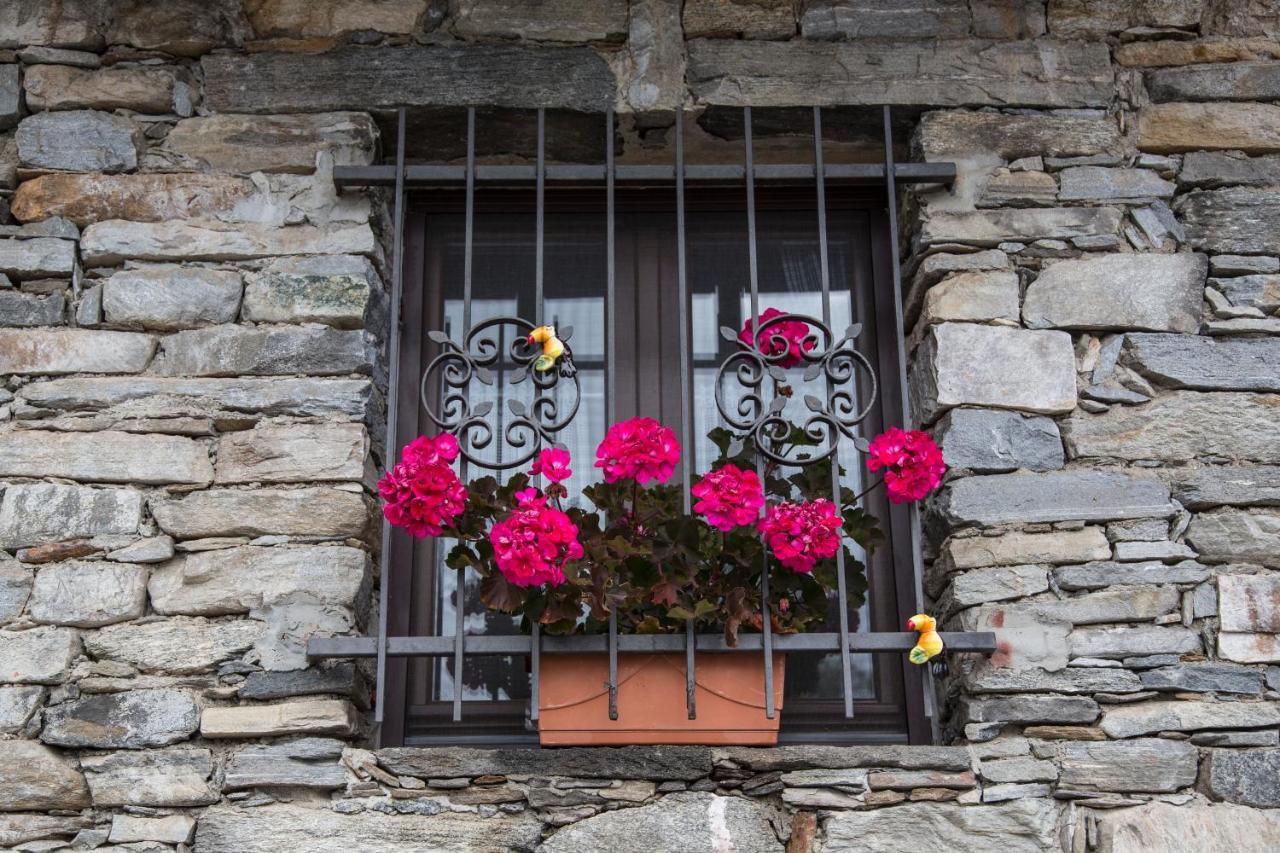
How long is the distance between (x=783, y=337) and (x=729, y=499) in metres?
0.48

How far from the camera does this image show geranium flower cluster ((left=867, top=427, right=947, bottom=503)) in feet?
8.67

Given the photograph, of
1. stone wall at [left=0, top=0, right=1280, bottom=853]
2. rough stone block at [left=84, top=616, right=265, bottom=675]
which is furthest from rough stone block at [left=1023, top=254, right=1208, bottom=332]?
rough stone block at [left=84, top=616, right=265, bottom=675]

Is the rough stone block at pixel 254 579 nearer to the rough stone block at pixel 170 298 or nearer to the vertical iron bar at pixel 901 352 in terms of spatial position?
the rough stone block at pixel 170 298

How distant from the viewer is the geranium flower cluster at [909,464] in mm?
2643

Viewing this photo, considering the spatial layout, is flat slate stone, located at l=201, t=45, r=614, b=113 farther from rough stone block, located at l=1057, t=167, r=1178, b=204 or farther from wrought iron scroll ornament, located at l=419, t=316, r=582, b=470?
rough stone block, located at l=1057, t=167, r=1178, b=204

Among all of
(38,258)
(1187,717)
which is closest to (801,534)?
(1187,717)

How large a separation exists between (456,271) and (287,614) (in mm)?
940

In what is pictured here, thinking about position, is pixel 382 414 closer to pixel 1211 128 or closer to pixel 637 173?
pixel 637 173

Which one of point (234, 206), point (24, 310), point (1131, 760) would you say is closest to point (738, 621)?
point (1131, 760)

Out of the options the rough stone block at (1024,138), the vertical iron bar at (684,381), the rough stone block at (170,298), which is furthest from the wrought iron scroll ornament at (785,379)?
the rough stone block at (170,298)

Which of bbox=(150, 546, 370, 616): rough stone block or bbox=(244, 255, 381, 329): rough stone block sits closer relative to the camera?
bbox=(150, 546, 370, 616): rough stone block

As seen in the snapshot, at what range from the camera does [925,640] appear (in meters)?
2.66

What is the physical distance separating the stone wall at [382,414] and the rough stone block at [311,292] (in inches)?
0.5

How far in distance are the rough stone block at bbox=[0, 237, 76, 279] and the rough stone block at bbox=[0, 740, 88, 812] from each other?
98 cm
